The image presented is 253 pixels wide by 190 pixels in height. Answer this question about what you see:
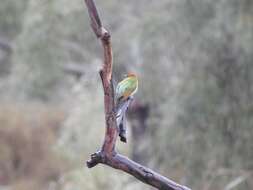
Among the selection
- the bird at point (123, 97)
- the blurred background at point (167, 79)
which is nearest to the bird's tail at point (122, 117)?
the bird at point (123, 97)

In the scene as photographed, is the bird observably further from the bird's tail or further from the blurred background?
the blurred background

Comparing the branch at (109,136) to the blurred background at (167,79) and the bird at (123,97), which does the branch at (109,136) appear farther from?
the blurred background at (167,79)

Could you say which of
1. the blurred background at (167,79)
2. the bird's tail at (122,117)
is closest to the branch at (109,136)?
the bird's tail at (122,117)

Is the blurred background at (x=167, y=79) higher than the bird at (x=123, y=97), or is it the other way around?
the bird at (x=123, y=97)

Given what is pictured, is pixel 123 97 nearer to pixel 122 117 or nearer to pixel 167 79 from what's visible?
pixel 122 117

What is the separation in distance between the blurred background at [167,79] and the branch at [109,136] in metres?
4.25

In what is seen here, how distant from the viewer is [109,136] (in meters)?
0.66

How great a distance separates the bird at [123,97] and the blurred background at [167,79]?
4220mm

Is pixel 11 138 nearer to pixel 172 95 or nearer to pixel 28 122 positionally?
pixel 28 122

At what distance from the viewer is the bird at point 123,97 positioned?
26.5 inches

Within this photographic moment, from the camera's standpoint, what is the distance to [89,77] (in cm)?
895

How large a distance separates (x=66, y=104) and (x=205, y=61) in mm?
7903

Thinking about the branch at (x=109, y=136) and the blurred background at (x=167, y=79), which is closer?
the branch at (x=109, y=136)

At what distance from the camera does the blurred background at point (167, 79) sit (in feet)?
17.3
